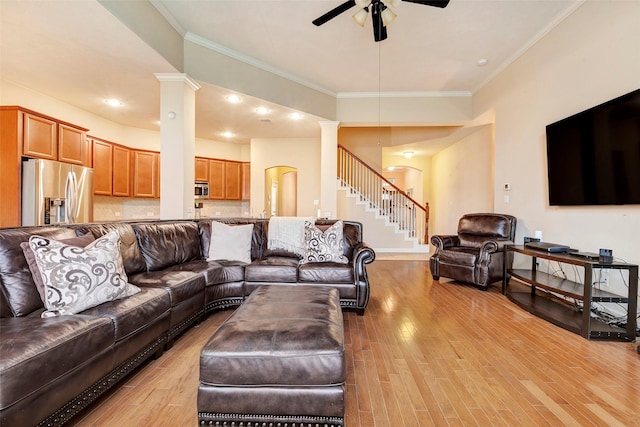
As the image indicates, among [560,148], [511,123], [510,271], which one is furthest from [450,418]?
[511,123]

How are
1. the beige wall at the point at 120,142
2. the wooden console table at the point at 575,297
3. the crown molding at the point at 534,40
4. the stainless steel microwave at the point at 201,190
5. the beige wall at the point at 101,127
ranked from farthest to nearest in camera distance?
1. the stainless steel microwave at the point at 201,190
2. the beige wall at the point at 120,142
3. the beige wall at the point at 101,127
4. the crown molding at the point at 534,40
5. the wooden console table at the point at 575,297

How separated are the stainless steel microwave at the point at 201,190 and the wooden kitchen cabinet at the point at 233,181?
0.53 metres

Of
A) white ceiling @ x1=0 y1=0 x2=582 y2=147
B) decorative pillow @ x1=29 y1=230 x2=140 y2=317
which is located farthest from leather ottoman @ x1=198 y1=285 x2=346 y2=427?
white ceiling @ x1=0 y1=0 x2=582 y2=147

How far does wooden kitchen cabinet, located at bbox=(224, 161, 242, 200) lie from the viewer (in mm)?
7281

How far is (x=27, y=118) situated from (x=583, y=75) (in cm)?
666

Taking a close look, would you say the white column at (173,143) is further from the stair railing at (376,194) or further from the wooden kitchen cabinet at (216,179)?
the stair railing at (376,194)

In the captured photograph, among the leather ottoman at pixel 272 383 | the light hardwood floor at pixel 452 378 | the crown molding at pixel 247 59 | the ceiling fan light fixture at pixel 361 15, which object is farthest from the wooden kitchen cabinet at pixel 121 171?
the leather ottoman at pixel 272 383

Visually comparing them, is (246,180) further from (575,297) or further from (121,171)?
(575,297)

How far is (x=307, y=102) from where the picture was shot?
5305 mm

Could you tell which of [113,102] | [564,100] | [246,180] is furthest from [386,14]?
[246,180]

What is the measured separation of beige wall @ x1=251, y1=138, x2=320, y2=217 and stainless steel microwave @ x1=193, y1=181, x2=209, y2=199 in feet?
3.59


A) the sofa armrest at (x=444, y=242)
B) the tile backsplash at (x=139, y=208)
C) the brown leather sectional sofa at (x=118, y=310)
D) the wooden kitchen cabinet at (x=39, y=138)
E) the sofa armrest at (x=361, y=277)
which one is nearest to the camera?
the brown leather sectional sofa at (x=118, y=310)

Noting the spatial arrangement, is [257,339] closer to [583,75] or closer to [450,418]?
[450,418]

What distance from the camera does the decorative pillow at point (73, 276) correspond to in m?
1.62
